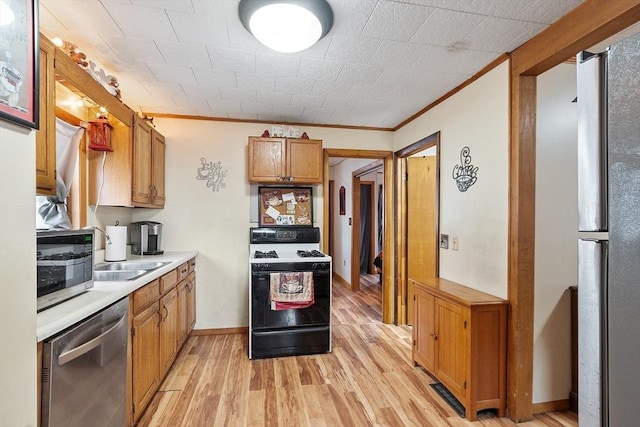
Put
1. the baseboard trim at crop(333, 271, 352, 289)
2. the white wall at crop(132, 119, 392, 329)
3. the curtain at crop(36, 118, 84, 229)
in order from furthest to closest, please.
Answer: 1. the baseboard trim at crop(333, 271, 352, 289)
2. the white wall at crop(132, 119, 392, 329)
3. the curtain at crop(36, 118, 84, 229)

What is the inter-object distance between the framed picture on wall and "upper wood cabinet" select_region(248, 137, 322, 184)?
2.21 metres

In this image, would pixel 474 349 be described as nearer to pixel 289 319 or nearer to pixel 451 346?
pixel 451 346

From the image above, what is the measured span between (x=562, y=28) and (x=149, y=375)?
3.19 metres

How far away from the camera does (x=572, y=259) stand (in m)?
2.04

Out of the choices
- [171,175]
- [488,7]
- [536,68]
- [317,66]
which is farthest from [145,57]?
[536,68]

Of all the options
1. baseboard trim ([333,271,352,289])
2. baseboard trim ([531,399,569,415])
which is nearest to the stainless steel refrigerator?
baseboard trim ([531,399,569,415])

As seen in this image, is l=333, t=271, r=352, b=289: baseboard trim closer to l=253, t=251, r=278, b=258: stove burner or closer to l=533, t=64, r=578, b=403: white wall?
l=253, t=251, r=278, b=258: stove burner

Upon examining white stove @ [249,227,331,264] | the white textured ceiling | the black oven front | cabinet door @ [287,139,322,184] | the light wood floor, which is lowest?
the light wood floor

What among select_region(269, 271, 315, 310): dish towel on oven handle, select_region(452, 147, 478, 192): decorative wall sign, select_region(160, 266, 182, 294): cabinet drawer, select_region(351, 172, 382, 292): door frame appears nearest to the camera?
select_region(160, 266, 182, 294): cabinet drawer

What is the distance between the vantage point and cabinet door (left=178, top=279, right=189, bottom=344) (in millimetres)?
2672

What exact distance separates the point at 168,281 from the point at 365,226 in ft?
15.7

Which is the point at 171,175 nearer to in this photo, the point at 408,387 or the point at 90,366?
the point at 90,366

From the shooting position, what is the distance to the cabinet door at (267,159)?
314cm

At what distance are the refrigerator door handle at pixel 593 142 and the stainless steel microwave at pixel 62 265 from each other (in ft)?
6.12
